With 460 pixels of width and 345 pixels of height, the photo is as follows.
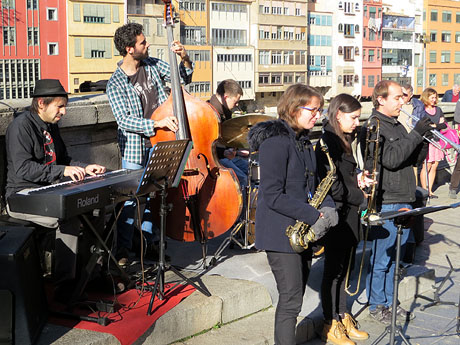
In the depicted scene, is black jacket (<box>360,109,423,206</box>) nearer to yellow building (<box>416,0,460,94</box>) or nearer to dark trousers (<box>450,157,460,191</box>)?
dark trousers (<box>450,157,460,191</box>)

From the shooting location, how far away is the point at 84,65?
67.9 metres

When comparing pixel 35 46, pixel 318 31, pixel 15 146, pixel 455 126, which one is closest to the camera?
pixel 15 146

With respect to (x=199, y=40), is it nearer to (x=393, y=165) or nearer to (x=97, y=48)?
(x=97, y=48)

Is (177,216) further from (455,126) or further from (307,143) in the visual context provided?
(455,126)

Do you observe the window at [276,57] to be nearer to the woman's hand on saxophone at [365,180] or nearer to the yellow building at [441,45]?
the yellow building at [441,45]

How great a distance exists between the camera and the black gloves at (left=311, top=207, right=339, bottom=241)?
4586 mm

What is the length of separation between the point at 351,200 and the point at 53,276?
2179mm

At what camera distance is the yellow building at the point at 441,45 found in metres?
98.1

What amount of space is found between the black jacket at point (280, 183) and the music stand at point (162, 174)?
659mm

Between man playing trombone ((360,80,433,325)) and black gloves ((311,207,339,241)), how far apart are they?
1.24 m

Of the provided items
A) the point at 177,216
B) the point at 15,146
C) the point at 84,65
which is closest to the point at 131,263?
the point at 177,216

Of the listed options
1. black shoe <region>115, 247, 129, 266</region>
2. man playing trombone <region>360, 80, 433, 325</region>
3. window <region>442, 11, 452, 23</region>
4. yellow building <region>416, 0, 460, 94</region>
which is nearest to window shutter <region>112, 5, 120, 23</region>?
yellow building <region>416, 0, 460, 94</region>

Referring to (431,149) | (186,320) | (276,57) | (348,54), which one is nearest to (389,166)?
(186,320)

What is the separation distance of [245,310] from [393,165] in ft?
5.07
